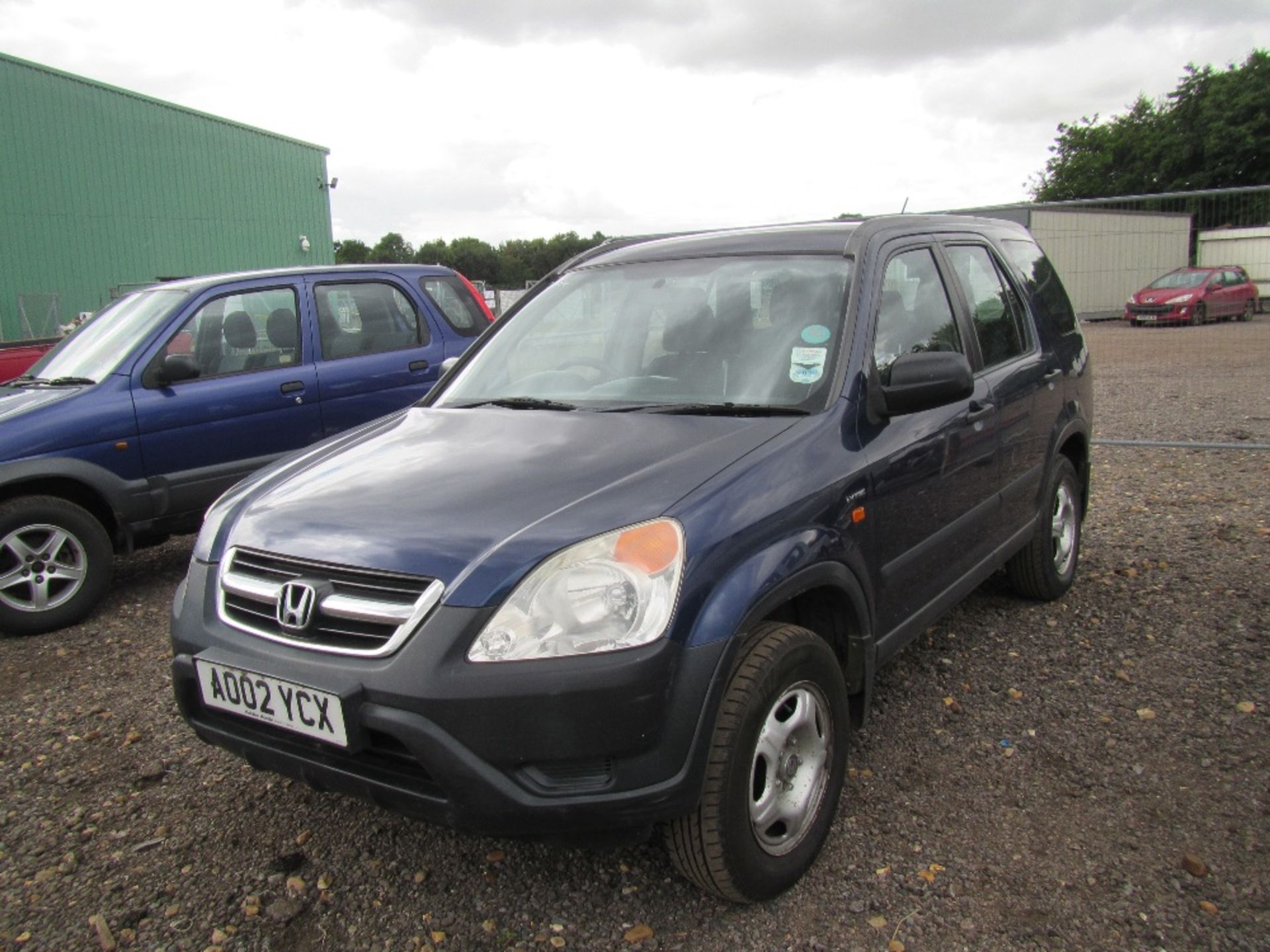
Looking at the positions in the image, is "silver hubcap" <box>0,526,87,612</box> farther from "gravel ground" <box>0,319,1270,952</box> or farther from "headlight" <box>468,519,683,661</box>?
"headlight" <box>468,519,683,661</box>

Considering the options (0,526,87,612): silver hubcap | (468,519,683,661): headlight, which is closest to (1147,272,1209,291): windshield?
(0,526,87,612): silver hubcap

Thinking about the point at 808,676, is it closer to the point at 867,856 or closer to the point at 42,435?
the point at 867,856

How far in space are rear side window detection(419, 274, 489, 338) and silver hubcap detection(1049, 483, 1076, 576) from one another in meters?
3.96

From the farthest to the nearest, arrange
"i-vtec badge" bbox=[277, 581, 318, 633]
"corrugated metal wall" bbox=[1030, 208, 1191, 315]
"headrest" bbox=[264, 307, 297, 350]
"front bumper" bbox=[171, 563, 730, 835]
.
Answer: "corrugated metal wall" bbox=[1030, 208, 1191, 315] → "headrest" bbox=[264, 307, 297, 350] → "i-vtec badge" bbox=[277, 581, 318, 633] → "front bumper" bbox=[171, 563, 730, 835]

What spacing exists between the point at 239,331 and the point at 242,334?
24 millimetres

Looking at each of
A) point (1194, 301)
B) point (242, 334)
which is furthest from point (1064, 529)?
point (1194, 301)

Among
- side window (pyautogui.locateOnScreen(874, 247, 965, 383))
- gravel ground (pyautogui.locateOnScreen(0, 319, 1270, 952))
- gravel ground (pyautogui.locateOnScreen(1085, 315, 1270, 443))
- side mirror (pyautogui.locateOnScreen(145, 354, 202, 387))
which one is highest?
side window (pyautogui.locateOnScreen(874, 247, 965, 383))

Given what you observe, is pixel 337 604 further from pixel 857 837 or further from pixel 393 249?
pixel 393 249

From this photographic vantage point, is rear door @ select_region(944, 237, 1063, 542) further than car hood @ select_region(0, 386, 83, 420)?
No

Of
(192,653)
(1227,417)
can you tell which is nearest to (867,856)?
(192,653)

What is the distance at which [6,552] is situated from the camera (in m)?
4.62

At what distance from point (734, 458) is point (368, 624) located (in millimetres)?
983

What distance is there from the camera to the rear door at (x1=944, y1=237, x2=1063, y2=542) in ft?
12.2

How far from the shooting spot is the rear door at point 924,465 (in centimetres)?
288
